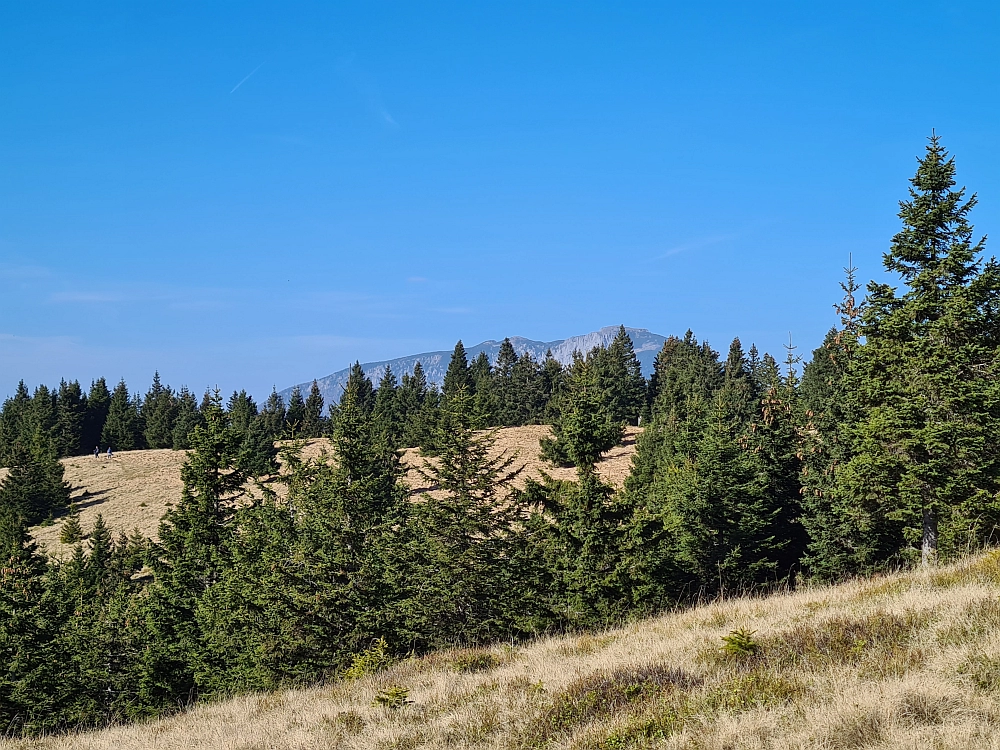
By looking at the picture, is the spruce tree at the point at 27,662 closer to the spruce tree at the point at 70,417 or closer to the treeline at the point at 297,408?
the treeline at the point at 297,408

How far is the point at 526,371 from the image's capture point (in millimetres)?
103625

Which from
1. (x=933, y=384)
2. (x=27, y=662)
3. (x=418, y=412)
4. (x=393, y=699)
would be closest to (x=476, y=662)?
(x=393, y=699)

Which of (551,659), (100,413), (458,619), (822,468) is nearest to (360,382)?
(100,413)

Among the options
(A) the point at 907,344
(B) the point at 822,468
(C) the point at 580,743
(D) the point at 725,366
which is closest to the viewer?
(C) the point at 580,743

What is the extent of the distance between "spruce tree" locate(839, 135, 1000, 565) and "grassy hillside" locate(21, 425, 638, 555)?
106 ft

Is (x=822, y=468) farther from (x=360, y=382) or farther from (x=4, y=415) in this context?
(x=4, y=415)

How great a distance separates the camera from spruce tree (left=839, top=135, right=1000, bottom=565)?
2148 cm

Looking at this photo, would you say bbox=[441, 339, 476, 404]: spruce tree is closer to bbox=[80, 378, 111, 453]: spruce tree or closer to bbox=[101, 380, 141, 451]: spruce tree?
bbox=[101, 380, 141, 451]: spruce tree

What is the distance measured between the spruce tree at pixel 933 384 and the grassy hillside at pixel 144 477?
32.3 m

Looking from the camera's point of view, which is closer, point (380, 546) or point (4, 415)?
point (380, 546)

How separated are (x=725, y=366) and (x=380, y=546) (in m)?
85.6

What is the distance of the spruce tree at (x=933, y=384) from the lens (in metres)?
21.5

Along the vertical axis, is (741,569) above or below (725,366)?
below

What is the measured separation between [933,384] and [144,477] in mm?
78558
